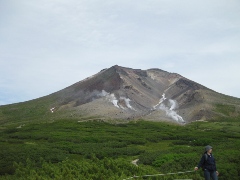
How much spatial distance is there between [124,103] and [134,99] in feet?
29.4

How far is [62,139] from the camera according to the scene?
68.8 metres

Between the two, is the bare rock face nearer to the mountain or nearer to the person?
the mountain

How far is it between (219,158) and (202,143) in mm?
29145

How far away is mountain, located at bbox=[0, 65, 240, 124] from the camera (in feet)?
437

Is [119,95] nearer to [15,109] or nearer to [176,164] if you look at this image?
[15,109]

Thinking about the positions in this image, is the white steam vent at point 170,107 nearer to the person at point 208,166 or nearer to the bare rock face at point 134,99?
the bare rock face at point 134,99

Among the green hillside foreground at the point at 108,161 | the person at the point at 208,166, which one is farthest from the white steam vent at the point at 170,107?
the person at the point at 208,166

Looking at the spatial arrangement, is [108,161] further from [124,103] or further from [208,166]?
[124,103]

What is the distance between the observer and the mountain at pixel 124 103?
133 meters

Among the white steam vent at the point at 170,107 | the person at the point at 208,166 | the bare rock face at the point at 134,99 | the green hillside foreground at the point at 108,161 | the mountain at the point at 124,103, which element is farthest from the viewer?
the bare rock face at the point at 134,99

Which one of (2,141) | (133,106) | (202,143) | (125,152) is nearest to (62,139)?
(2,141)

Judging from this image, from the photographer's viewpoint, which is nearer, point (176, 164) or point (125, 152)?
point (176, 164)

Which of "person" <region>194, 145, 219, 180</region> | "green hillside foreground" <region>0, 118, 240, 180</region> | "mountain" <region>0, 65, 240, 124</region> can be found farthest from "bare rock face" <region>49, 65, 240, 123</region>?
"person" <region>194, 145, 219, 180</region>

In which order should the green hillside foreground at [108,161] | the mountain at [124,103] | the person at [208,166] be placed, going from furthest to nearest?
the mountain at [124,103]
the green hillside foreground at [108,161]
the person at [208,166]
